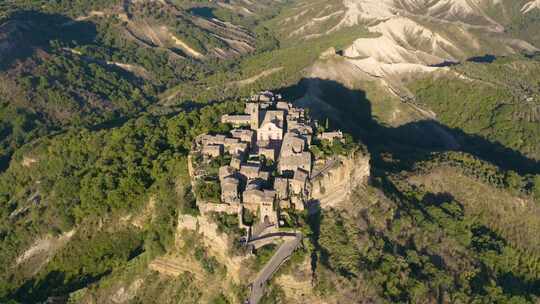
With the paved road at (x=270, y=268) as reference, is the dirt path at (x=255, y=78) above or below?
below

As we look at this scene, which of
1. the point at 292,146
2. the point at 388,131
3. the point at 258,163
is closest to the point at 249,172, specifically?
the point at 258,163

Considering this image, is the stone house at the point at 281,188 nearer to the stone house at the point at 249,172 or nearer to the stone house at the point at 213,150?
the stone house at the point at 249,172

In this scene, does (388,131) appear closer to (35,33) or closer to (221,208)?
(221,208)

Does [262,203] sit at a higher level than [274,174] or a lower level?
lower

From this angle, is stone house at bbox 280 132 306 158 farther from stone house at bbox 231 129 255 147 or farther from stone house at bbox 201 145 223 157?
stone house at bbox 201 145 223 157

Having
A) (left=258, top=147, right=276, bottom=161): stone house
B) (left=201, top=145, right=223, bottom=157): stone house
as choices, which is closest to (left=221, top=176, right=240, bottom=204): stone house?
(left=258, top=147, right=276, bottom=161): stone house

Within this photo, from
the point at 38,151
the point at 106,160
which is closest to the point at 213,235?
the point at 106,160

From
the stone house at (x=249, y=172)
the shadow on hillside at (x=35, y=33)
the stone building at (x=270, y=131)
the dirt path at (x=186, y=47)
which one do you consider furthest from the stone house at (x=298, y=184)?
the dirt path at (x=186, y=47)
